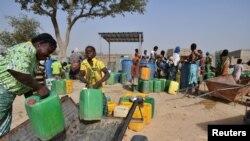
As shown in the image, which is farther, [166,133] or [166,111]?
[166,111]

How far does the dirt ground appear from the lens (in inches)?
223

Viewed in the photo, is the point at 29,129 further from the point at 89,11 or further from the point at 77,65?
the point at 89,11

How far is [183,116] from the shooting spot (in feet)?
23.2

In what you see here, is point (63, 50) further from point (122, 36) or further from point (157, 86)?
point (157, 86)

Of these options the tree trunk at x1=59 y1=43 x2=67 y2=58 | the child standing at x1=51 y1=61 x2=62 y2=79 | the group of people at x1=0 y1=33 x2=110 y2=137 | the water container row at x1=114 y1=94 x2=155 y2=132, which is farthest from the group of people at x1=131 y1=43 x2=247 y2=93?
the tree trunk at x1=59 y1=43 x2=67 y2=58

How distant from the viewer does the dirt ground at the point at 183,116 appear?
5.67 metres

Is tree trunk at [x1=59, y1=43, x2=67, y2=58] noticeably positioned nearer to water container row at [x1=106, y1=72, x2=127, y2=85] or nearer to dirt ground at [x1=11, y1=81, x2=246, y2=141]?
water container row at [x1=106, y1=72, x2=127, y2=85]

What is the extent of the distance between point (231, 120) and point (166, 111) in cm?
171

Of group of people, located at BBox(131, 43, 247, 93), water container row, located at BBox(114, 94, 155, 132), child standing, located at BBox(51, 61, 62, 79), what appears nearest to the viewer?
water container row, located at BBox(114, 94, 155, 132)

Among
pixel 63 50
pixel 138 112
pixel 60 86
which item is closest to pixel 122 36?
pixel 63 50

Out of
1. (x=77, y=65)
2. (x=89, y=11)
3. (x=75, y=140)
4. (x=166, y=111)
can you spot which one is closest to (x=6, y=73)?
(x=75, y=140)

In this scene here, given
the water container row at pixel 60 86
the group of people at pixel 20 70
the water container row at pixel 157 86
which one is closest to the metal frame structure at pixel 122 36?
the water container row at pixel 157 86

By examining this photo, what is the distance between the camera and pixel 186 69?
33.1 feet

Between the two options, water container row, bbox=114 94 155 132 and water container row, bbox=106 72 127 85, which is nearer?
water container row, bbox=114 94 155 132
